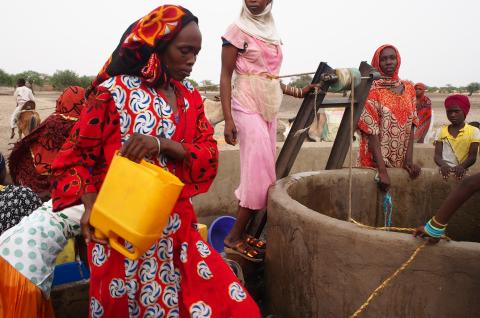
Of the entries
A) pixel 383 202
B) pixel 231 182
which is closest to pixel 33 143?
pixel 231 182

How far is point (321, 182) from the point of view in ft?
11.0

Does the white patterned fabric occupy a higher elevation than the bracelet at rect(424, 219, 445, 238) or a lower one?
lower

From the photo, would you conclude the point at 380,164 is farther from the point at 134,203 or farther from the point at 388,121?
the point at 134,203

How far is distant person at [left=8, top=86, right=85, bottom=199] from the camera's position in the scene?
277cm

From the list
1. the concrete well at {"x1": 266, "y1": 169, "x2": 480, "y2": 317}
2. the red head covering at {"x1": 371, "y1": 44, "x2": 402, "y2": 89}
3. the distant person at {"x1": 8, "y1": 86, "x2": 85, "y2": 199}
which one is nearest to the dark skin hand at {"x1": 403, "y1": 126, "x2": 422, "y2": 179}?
the red head covering at {"x1": 371, "y1": 44, "x2": 402, "y2": 89}

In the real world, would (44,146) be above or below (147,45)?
below

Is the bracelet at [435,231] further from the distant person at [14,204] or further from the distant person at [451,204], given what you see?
the distant person at [14,204]

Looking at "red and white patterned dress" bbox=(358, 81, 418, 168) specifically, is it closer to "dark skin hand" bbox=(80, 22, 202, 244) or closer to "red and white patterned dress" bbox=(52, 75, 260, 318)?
"red and white patterned dress" bbox=(52, 75, 260, 318)

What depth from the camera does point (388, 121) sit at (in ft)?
11.8

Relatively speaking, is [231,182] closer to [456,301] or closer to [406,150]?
[406,150]

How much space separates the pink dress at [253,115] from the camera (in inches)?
116

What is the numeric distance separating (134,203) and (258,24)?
6.05 feet

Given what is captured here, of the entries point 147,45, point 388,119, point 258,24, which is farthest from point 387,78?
point 147,45

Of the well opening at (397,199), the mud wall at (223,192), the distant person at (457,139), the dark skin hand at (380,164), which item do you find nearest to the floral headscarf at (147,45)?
the well opening at (397,199)
